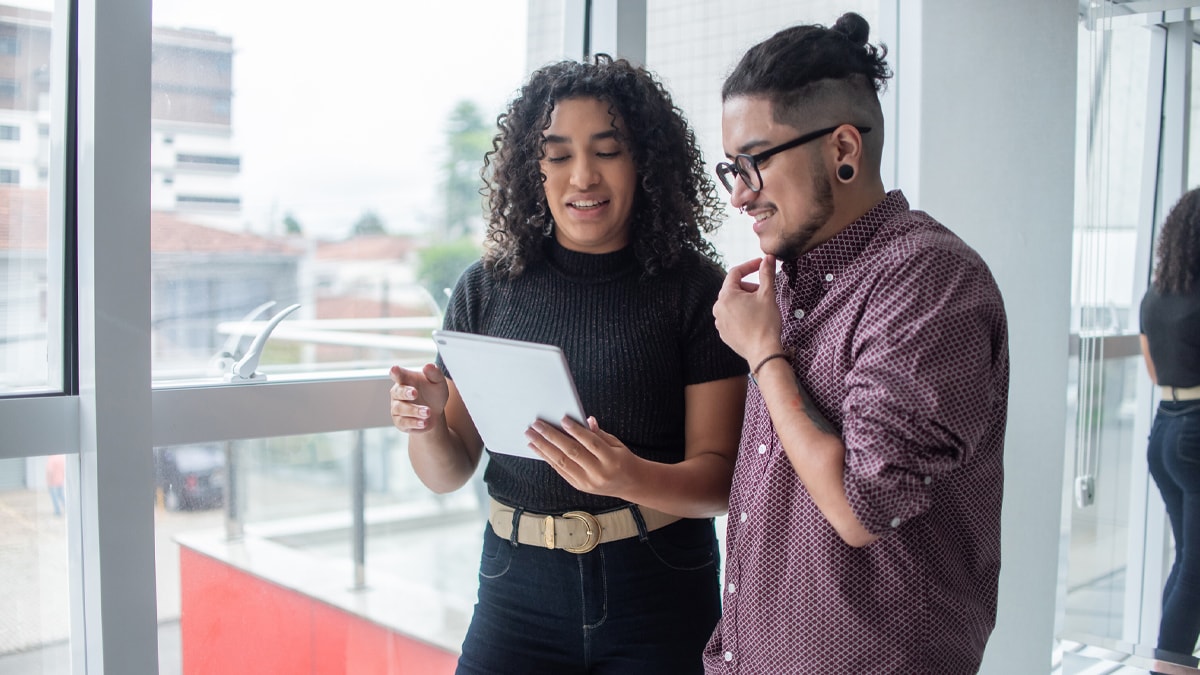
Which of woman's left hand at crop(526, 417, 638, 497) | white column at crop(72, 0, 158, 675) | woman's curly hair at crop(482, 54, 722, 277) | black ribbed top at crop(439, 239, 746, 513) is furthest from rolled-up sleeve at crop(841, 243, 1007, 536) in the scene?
white column at crop(72, 0, 158, 675)

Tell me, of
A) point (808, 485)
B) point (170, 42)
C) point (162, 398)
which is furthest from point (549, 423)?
point (170, 42)

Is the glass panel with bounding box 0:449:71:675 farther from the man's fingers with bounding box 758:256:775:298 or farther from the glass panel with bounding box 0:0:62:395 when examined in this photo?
the man's fingers with bounding box 758:256:775:298

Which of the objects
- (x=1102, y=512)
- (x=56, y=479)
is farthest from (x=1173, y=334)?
(x=56, y=479)

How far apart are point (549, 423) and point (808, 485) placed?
0.42 metres

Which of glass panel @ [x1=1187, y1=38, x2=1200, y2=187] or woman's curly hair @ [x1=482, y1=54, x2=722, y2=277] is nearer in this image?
woman's curly hair @ [x1=482, y1=54, x2=722, y2=277]

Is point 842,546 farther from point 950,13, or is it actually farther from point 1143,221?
point 950,13

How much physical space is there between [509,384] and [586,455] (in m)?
0.16

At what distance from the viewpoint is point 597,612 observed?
5.17ft

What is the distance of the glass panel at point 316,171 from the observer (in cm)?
190

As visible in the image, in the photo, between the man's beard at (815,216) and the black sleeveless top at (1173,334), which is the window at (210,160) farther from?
the black sleeveless top at (1173,334)

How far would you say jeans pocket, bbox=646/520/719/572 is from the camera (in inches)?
63.9

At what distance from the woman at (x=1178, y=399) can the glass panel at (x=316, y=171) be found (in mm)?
1697

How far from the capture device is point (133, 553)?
5.52 ft

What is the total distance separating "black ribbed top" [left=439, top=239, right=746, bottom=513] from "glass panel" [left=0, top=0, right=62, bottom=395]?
30.0 inches
